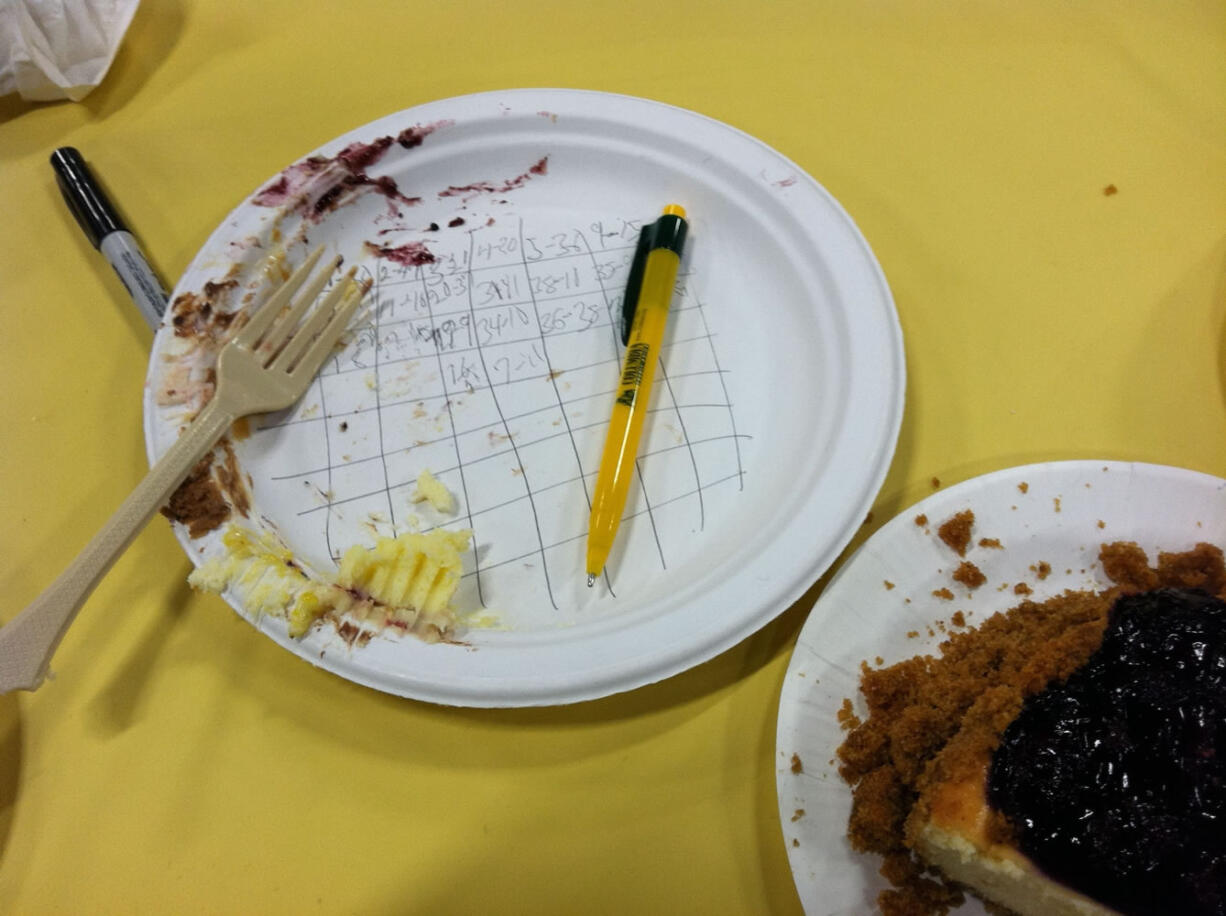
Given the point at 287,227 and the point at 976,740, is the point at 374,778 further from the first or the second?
the point at 287,227

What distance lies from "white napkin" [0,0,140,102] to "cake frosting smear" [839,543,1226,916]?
1.24 m

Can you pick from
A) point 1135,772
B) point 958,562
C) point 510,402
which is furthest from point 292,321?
point 1135,772

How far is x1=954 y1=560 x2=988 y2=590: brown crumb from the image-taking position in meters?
0.57

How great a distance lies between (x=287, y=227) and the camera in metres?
0.78

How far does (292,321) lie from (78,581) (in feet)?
1.06

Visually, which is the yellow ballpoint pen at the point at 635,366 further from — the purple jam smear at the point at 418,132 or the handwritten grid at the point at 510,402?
the purple jam smear at the point at 418,132

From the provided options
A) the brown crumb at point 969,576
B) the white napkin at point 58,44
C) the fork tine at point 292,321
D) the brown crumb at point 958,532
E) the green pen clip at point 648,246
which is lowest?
the brown crumb at point 969,576

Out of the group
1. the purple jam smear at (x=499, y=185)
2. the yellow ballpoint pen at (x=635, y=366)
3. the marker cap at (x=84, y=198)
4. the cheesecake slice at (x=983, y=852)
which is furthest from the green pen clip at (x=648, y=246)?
the marker cap at (x=84, y=198)

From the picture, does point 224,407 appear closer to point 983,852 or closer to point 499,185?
point 499,185

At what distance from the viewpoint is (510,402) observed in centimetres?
72

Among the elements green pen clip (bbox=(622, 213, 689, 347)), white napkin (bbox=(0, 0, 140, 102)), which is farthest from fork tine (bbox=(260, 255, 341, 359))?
white napkin (bbox=(0, 0, 140, 102))

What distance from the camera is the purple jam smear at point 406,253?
0.81 meters

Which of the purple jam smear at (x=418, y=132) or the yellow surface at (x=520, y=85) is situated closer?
the yellow surface at (x=520, y=85)

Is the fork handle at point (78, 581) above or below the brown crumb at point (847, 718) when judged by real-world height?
above
